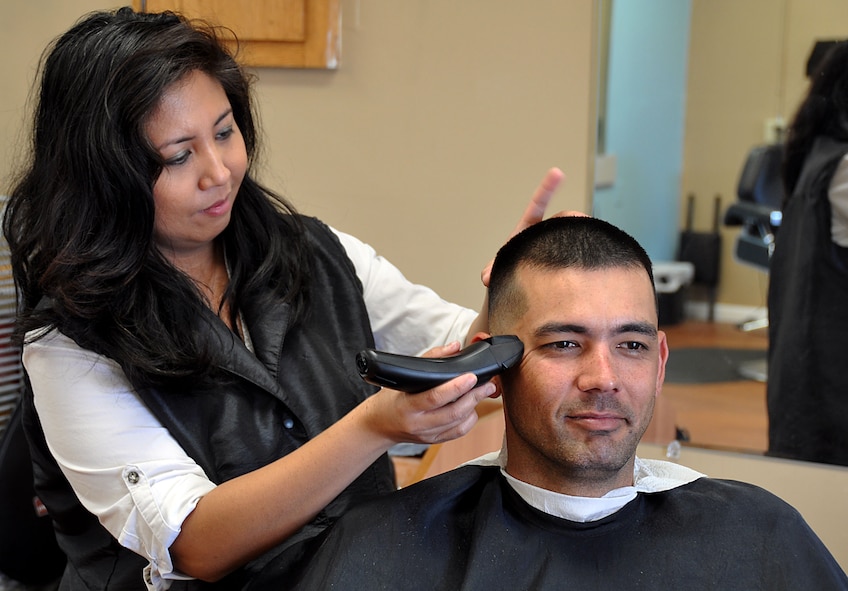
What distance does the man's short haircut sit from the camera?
4.06ft

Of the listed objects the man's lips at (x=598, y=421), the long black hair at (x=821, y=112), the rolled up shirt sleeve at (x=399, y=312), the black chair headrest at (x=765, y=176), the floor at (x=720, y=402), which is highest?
the long black hair at (x=821, y=112)

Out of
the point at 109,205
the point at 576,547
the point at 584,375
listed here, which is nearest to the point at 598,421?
the point at 584,375

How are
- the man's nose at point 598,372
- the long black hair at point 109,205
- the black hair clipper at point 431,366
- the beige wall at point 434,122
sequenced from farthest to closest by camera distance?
1. the beige wall at point 434,122
2. the long black hair at point 109,205
3. the man's nose at point 598,372
4. the black hair clipper at point 431,366

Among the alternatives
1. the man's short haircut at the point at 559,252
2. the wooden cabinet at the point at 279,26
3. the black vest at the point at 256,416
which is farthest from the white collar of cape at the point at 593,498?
the wooden cabinet at the point at 279,26

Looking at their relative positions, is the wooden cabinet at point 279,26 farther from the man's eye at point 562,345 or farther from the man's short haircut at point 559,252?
the man's eye at point 562,345

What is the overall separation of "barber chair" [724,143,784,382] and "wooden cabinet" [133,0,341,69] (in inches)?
42.5

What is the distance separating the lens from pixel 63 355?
1.30m

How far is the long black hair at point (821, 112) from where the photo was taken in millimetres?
2004

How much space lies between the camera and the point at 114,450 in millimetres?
1266

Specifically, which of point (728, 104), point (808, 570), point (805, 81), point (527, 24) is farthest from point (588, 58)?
point (808, 570)

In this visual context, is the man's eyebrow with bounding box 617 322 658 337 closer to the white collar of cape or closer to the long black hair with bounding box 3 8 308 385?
the white collar of cape

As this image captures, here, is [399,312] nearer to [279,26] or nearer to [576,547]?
[576,547]

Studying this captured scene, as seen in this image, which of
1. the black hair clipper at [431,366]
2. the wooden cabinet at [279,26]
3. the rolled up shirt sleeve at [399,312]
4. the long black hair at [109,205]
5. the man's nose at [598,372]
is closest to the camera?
the black hair clipper at [431,366]

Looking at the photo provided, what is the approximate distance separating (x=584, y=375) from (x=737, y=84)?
126 centimetres
